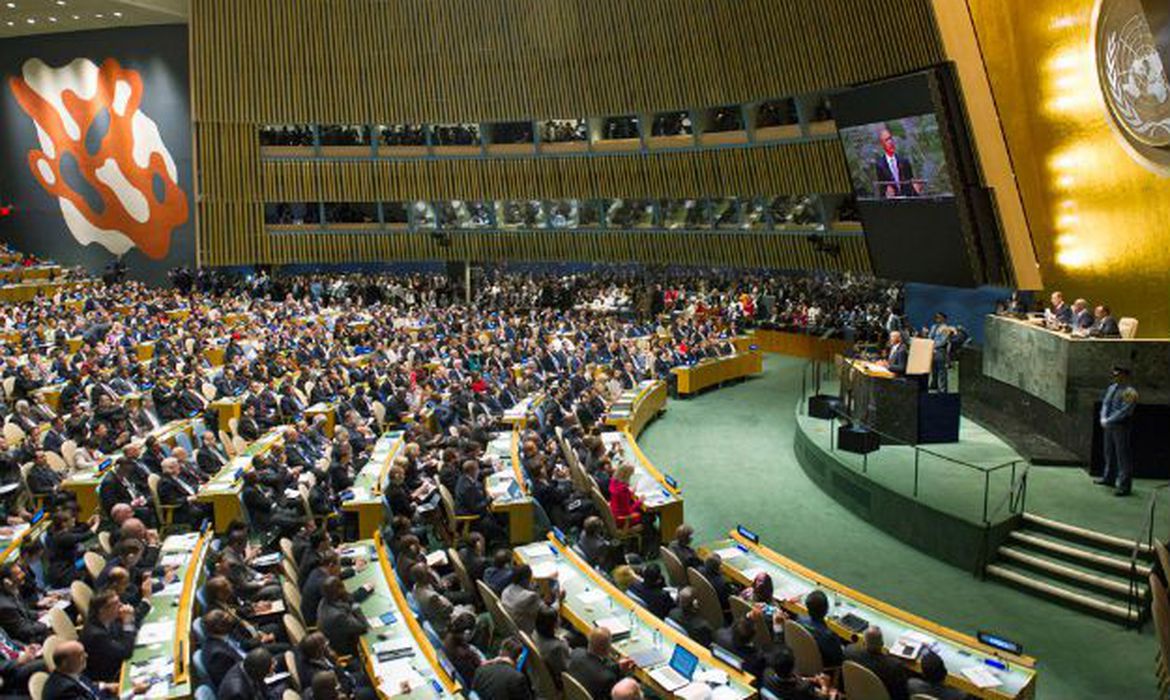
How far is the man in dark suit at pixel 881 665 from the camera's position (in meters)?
5.94

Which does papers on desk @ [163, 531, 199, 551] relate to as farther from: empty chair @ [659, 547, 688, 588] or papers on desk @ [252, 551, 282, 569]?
empty chair @ [659, 547, 688, 588]

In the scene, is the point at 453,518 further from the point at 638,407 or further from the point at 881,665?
the point at 638,407

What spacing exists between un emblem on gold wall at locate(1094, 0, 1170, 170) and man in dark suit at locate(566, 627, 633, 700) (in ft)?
26.8

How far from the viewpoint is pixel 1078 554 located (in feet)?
29.6

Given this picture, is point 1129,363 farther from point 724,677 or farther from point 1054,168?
point 724,677

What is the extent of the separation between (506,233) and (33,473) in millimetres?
19965

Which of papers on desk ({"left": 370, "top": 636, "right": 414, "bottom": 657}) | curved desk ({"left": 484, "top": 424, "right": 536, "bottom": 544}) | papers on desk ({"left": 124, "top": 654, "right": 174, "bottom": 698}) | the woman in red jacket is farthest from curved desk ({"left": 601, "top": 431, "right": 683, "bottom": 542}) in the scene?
papers on desk ({"left": 124, "top": 654, "right": 174, "bottom": 698})

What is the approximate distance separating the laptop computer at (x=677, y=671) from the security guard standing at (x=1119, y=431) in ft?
21.2

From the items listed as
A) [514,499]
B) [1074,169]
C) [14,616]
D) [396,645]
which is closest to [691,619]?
[396,645]

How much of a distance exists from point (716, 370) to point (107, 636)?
590 inches

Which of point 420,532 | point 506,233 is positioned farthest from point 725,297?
point 420,532

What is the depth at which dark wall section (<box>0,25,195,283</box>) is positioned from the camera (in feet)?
96.9

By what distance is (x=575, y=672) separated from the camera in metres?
5.99

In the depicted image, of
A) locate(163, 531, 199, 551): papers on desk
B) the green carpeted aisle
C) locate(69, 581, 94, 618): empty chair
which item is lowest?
the green carpeted aisle
